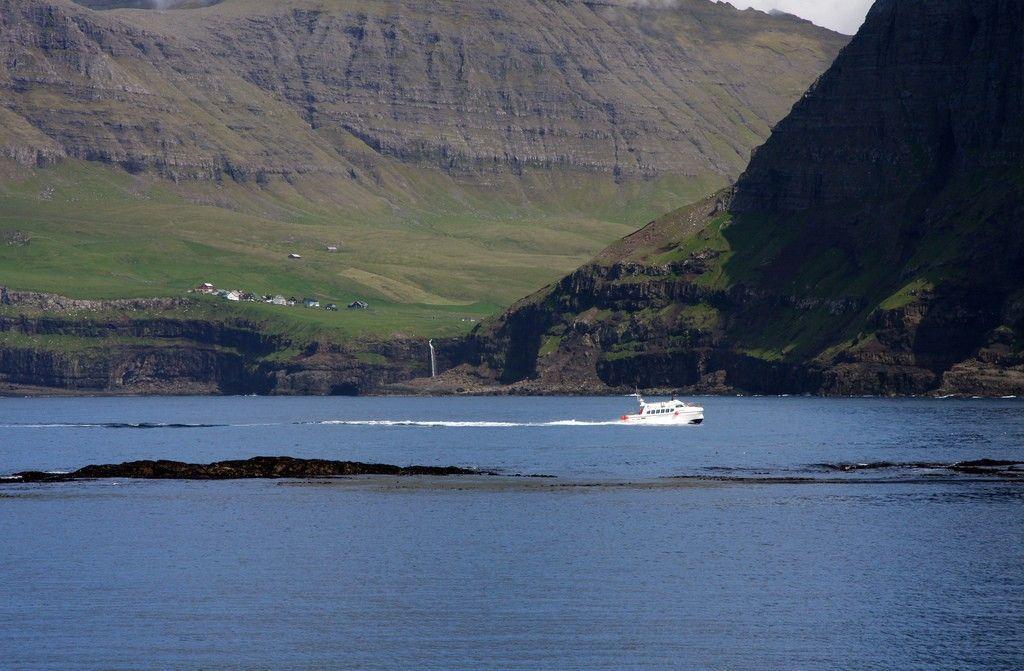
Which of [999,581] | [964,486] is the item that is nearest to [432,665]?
[999,581]

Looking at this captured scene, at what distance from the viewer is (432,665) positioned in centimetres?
7731

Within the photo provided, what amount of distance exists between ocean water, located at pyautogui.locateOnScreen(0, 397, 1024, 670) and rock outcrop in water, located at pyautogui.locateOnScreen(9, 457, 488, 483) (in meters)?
7.77

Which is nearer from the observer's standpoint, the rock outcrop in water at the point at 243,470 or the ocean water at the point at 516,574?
the ocean water at the point at 516,574

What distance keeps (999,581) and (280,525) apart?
51931 millimetres

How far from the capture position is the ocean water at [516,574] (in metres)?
80.5

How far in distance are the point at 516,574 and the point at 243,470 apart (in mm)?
72204

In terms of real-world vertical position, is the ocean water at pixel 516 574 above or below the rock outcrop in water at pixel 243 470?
below

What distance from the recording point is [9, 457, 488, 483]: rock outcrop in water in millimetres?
165875

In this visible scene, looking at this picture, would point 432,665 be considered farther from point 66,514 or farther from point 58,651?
point 66,514

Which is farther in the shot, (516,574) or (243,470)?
(243,470)

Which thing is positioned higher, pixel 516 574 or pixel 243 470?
pixel 243 470

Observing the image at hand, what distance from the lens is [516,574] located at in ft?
333

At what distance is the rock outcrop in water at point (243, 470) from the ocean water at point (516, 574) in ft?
25.5

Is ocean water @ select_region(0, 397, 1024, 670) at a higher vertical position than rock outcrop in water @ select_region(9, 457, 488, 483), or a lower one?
lower
